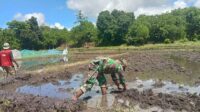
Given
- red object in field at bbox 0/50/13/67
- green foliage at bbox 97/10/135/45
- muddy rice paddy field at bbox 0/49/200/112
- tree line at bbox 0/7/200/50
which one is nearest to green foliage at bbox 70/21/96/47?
tree line at bbox 0/7/200/50

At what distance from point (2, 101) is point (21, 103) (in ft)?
2.34

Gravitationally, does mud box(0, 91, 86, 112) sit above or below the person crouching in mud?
below

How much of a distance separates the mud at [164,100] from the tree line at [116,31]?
222 ft

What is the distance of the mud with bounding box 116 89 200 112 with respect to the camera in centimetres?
1131

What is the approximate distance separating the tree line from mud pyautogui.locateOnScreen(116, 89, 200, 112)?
67.5 m

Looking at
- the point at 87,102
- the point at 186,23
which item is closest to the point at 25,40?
the point at 186,23

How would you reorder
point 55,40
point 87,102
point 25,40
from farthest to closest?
1. point 55,40
2. point 25,40
3. point 87,102

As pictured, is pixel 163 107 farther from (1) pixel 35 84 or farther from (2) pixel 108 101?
(1) pixel 35 84

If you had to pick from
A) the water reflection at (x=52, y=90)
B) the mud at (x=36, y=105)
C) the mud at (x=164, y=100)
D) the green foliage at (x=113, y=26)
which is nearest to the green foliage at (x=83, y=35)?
the green foliage at (x=113, y=26)

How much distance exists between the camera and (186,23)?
295 feet

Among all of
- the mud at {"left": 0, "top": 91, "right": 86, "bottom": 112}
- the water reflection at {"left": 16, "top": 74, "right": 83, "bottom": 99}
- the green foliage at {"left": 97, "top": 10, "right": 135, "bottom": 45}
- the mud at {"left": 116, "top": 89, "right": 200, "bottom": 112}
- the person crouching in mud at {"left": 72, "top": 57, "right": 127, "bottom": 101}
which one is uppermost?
the green foliage at {"left": 97, "top": 10, "right": 135, "bottom": 45}

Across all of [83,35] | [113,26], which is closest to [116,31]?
[113,26]

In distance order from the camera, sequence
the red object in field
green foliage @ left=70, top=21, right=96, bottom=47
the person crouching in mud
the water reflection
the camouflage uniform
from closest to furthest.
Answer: the person crouching in mud, the camouflage uniform, the water reflection, the red object in field, green foliage @ left=70, top=21, right=96, bottom=47

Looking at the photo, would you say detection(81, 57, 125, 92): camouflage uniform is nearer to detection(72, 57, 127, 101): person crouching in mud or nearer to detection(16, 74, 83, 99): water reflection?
detection(72, 57, 127, 101): person crouching in mud
